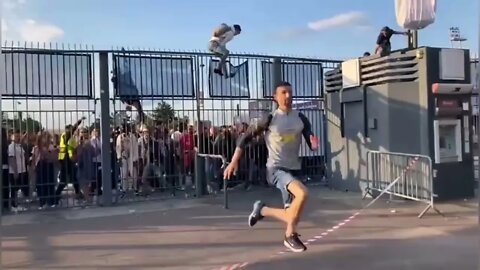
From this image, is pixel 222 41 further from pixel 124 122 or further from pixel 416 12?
pixel 416 12

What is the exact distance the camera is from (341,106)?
13.2m

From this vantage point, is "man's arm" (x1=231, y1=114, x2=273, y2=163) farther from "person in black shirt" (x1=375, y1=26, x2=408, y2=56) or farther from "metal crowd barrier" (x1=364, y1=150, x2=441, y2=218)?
"person in black shirt" (x1=375, y1=26, x2=408, y2=56)

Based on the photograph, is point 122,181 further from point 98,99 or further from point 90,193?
point 98,99

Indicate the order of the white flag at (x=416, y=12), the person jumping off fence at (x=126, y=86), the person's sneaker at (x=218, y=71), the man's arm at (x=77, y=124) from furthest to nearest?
the person's sneaker at (x=218, y=71) < the man's arm at (x=77, y=124) < the person jumping off fence at (x=126, y=86) < the white flag at (x=416, y=12)

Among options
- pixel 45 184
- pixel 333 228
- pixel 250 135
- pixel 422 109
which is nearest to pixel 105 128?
pixel 45 184

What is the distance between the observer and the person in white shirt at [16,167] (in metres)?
11.6

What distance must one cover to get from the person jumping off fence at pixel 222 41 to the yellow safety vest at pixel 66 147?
343 cm

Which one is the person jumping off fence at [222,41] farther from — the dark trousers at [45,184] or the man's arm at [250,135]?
the man's arm at [250,135]

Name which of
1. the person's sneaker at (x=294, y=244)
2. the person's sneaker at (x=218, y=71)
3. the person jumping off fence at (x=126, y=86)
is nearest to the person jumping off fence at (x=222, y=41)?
the person's sneaker at (x=218, y=71)

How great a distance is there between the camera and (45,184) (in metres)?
11.8

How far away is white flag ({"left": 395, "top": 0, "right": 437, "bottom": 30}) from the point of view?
37.3 feet

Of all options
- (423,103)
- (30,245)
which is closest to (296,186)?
(30,245)

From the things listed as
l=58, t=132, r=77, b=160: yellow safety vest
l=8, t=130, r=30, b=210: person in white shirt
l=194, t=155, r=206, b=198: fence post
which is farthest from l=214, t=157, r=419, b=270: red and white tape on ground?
l=8, t=130, r=30, b=210: person in white shirt

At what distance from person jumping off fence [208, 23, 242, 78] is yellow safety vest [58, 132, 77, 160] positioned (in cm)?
343
